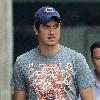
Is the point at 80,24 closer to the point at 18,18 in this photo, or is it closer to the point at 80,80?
the point at 18,18

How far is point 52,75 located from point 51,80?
0.14 ft

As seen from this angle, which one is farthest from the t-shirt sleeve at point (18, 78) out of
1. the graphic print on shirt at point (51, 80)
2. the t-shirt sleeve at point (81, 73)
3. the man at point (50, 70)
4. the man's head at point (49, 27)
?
the t-shirt sleeve at point (81, 73)

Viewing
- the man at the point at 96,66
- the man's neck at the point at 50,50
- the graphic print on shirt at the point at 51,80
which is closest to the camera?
the graphic print on shirt at the point at 51,80

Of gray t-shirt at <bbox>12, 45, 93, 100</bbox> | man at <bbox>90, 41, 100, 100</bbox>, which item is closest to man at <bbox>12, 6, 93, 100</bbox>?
gray t-shirt at <bbox>12, 45, 93, 100</bbox>

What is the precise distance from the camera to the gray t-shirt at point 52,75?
452 cm

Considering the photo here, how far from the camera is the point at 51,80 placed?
14.8 ft

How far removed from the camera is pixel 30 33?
331 inches

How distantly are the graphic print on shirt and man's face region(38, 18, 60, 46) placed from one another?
0.18 m

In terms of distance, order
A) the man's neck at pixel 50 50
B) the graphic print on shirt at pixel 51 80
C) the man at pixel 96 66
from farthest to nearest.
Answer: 1. the man at pixel 96 66
2. the man's neck at pixel 50 50
3. the graphic print on shirt at pixel 51 80

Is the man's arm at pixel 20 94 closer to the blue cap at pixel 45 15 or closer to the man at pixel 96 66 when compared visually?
the blue cap at pixel 45 15

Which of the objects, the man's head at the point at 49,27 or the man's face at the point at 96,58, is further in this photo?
the man's face at the point at 96,58

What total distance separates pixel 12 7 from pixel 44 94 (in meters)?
3.88

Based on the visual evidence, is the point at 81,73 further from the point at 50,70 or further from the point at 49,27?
the point at 49,27

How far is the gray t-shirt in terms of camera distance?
4516mm
